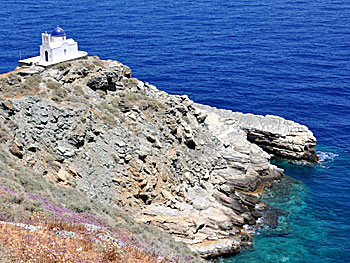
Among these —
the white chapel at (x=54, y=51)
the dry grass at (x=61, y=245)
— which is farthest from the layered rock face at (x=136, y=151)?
the dry grass at (x=61, y=245)


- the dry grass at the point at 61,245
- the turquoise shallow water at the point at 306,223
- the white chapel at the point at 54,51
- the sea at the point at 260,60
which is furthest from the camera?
the white chapel at the point at 54,51

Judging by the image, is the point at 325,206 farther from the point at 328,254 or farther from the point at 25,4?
the point at 25,4

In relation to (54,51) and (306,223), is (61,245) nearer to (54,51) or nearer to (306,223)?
(306,223)

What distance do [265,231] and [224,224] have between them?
5.20 m

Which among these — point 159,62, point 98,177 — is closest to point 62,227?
point 98,177

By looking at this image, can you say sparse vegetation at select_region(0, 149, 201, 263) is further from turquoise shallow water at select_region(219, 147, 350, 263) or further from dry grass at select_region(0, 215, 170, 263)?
turquoise shallow water at select_region(219, 147, 350, 263)

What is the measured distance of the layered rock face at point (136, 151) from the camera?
41.9 metres

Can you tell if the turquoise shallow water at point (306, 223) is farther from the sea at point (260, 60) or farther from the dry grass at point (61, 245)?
the dry grass at point (61, 245)

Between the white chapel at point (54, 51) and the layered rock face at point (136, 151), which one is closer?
the layered rock face at point (136, 151)

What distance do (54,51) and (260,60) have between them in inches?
2731

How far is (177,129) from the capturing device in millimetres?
53906

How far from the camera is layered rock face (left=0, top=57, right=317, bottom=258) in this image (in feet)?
138

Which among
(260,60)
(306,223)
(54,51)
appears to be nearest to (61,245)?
(306,223)

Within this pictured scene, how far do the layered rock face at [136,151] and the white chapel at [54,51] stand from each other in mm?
1494
